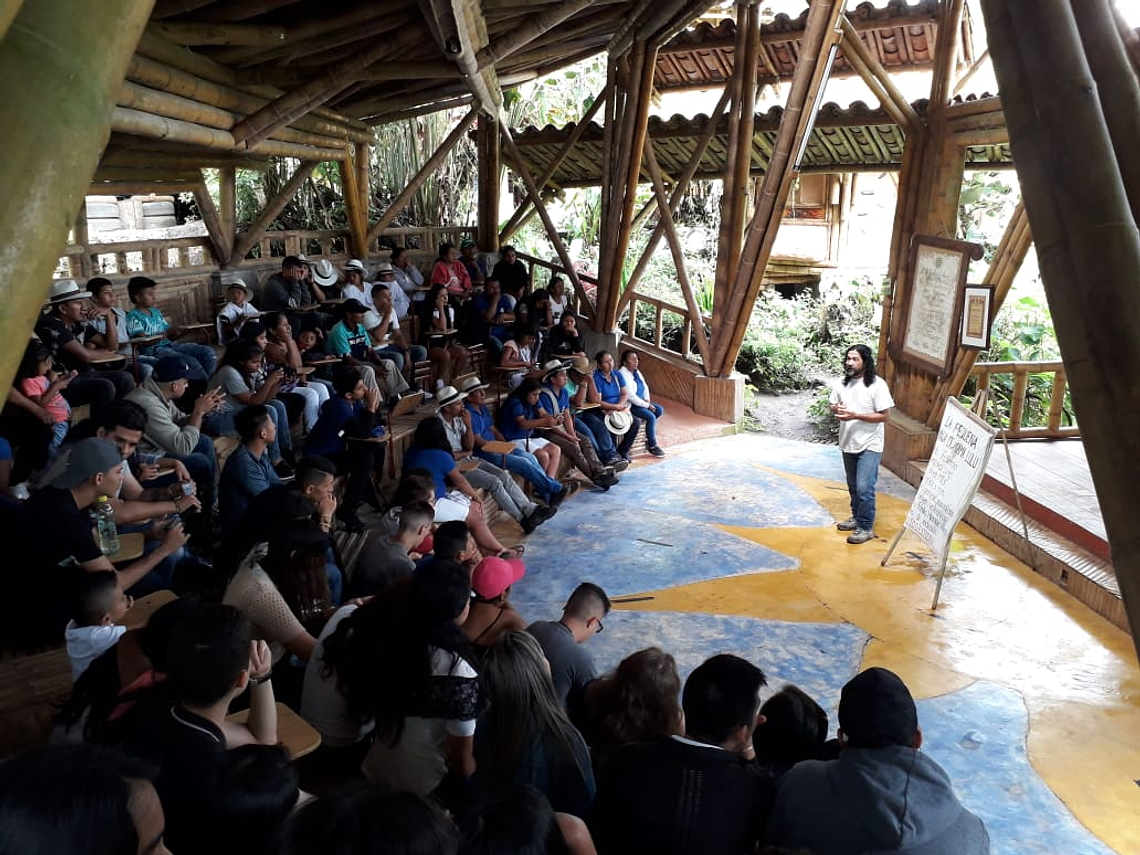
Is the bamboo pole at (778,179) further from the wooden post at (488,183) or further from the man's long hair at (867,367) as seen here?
the wooden post at (488,183)

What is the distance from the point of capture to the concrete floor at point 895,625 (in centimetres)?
410

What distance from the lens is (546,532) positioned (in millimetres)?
7254

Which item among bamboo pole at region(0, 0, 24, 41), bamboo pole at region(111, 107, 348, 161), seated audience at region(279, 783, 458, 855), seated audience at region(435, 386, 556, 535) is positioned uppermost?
bamboo pole at region(111, 107, 348, 161)

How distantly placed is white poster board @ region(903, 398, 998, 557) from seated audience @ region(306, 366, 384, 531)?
11.9 feet

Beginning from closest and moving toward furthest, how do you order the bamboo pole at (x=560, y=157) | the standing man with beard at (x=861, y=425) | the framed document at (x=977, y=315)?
the standing man with beard at (x=861, y=425) < the framed document at (x=977, y=315) < the bamboo pole at (x=560, y=157)

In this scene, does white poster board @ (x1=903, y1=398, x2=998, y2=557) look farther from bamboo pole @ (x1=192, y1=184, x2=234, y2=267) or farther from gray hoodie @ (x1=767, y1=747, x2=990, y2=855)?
bamboo pole @ (x1=192, y1=184, x2=234, y2=267)

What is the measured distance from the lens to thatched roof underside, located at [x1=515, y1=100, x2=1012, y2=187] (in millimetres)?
9742

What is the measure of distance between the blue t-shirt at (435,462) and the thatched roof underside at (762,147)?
5631 millimetres

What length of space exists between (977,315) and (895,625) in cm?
302

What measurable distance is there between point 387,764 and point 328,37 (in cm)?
537

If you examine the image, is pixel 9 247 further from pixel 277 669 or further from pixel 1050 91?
pixel 277 669

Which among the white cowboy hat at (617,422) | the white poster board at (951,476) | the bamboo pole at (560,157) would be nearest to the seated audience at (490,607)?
the white poster board at (951,476)

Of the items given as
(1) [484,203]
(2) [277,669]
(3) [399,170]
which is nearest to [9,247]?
(2) [277,669]

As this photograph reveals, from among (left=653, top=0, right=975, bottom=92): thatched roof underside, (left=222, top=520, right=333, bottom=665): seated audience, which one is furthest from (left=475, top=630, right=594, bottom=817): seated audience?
(left=653, top=0, right=975, bottom=92): thatched roof underside
